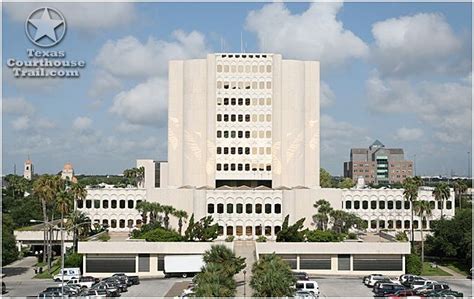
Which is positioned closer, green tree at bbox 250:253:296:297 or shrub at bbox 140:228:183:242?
green tree at bbox 250:253:296:297

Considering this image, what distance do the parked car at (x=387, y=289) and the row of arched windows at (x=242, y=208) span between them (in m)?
40.9

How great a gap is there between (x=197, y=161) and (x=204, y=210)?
451 inches

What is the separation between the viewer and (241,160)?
→ 4373 inches

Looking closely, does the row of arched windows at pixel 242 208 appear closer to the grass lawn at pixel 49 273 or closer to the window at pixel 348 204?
the window at pixel 348 204

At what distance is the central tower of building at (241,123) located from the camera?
110188mm

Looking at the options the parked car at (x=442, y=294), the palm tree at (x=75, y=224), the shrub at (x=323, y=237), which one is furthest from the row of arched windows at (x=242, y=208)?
the parked car at (x=442, y=294)

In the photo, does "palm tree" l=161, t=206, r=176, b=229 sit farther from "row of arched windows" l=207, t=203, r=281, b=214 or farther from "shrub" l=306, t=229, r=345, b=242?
"shrub" l=306, t=229, r=345, b=242

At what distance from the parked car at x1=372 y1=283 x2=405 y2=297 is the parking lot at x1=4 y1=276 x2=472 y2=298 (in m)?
1.02

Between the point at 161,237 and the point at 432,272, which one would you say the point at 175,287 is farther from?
the point at 432,272

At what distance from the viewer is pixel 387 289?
60.8 m

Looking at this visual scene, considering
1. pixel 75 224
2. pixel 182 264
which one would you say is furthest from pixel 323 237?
pixel 75 224

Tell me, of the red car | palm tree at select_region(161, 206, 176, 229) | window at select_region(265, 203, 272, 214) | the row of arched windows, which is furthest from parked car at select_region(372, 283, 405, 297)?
palm tree at select_region(161, 206, 176, 229)

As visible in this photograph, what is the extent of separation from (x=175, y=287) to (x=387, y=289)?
2171 centimetres

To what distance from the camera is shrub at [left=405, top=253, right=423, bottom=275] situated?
75.7 m
